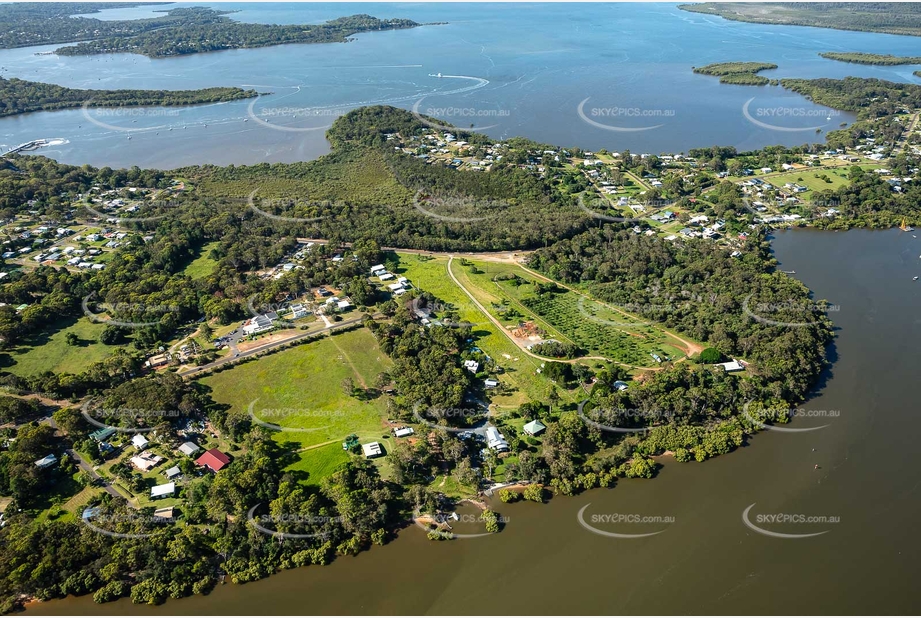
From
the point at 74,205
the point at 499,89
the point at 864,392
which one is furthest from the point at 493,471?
the point at 499,89

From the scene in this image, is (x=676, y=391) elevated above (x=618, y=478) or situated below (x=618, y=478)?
above

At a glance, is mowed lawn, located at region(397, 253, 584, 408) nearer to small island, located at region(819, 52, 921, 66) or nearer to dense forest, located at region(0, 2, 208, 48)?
small island, located at region(819, 52, 921, 66)

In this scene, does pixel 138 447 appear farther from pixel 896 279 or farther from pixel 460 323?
pixel 896 279

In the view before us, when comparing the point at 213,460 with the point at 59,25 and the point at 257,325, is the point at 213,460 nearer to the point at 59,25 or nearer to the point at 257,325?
the point at 257,325

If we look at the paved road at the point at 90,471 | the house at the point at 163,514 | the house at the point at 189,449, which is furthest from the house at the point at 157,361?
the house at the point at 163,514

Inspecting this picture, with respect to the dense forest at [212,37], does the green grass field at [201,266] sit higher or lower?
lower

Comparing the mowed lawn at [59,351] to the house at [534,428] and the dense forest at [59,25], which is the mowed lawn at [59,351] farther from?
the dense forest at [59,25]

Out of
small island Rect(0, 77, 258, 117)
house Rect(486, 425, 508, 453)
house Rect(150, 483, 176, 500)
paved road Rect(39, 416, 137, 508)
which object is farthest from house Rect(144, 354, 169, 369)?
small island Rect(0, 77, 258, 117)
